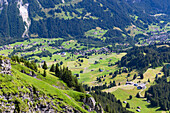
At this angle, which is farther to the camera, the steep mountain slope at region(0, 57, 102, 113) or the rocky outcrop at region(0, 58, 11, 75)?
the rocky outcrop at region(0, 58, 11, 75)

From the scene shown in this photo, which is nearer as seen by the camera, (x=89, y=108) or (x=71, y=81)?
(x=89, y=108)

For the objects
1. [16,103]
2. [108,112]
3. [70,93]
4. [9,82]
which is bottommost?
[108,112]

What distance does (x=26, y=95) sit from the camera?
70875 mm

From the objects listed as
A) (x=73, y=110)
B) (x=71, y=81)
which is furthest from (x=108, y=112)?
(x=73, y=110)

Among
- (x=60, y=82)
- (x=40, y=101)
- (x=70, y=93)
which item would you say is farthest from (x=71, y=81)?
(x=40, y=101)

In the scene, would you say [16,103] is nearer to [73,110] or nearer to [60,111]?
[60,111]

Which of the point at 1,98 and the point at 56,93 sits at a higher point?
the point at 1,98

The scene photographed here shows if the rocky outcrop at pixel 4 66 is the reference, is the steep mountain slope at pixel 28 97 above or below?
below

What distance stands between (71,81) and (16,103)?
238 feet

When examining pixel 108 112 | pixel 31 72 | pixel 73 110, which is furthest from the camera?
pixel 108 112

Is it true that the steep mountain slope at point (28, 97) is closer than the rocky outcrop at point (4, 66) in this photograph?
Yes

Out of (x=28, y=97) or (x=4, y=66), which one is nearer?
(x=4, y=66)

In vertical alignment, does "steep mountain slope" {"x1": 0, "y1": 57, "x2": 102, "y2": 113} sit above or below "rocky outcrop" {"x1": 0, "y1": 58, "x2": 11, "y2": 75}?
below

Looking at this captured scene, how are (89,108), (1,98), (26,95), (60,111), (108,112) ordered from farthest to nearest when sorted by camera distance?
(108,112)
(89,108)
(60,111)
(26,95)
(1,98)
